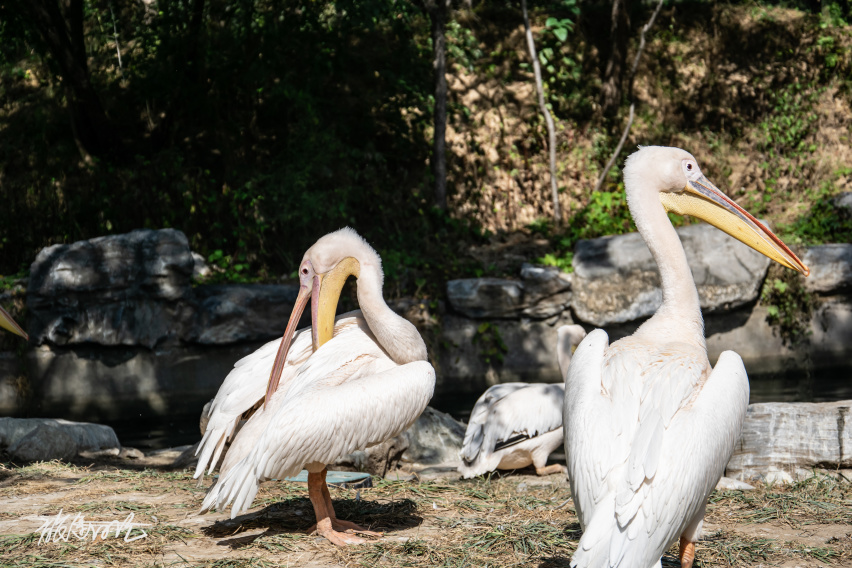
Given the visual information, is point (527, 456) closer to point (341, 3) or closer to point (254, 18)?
point (341, 3)

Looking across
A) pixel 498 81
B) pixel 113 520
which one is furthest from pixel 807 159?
pixel 113 520

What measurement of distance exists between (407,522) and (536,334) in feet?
18.9

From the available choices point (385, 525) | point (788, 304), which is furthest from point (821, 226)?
point (385, 525)

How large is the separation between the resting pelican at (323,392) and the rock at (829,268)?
7.08m

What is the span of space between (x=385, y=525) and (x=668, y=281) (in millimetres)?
1686

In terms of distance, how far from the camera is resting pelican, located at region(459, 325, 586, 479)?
4.93m

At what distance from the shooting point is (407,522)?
11.9ft

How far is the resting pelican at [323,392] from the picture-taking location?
313 cm

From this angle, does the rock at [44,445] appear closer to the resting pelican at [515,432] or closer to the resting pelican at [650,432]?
the resting pelican at [515,432]

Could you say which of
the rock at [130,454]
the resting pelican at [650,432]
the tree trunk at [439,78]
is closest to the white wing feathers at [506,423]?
the resting pelican at [650,432]

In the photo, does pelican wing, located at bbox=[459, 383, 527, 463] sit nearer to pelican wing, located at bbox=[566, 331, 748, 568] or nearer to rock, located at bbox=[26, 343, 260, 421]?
pelican wing, located at bbox=[566, 331, 748, 568]

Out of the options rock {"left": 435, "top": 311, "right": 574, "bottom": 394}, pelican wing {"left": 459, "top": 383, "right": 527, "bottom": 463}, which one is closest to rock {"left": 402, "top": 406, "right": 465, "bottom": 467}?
pelican wing {"left": 459, "top": 383, "right": 527, "bottom": 463}

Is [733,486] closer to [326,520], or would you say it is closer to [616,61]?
[326,520]

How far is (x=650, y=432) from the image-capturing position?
2.42 m
